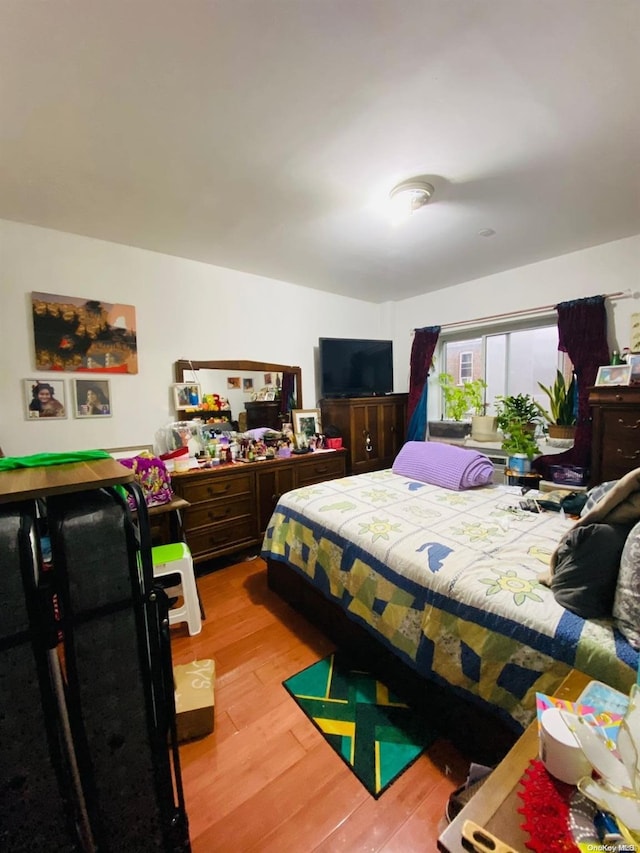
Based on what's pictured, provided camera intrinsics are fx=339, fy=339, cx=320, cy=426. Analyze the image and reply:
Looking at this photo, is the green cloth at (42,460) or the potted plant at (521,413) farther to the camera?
the potted plant at (521,413)

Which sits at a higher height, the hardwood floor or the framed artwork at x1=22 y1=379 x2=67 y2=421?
the framed artwork at x1=22 y1=379 x2=67 y2=421

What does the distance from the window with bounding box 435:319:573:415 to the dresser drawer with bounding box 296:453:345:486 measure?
1.67 meters

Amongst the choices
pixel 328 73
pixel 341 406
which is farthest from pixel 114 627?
pixel 341 406

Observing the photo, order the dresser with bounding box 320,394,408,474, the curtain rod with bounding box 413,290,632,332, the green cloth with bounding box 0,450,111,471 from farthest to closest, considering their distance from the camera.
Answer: the dresser with bounding box 320,394,408,474 → the curtain rod with bounding box 413,290,632,332 → the green cloth with bounding box 0,450,111,471

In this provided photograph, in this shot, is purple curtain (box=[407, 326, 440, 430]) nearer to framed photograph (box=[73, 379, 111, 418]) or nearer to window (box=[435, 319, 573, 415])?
window (box=[435, 319, 573, 415])

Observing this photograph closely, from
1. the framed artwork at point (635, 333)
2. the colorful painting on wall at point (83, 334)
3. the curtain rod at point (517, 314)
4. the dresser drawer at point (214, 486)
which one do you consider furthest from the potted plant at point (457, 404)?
the colorful painting on wall at point (83, 334)

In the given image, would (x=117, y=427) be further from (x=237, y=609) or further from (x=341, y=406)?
(x=341, y=406)

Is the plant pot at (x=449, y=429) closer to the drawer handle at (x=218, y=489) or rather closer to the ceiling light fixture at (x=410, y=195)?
the ceiling light fixture at (x=410, y=195)

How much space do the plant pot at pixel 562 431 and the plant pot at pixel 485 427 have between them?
0.52m

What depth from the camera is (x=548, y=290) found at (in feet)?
9.52

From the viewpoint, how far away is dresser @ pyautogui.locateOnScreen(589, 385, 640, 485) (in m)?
2.13

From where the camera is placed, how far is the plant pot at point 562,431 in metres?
2.77

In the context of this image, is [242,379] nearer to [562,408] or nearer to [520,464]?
[520,464]

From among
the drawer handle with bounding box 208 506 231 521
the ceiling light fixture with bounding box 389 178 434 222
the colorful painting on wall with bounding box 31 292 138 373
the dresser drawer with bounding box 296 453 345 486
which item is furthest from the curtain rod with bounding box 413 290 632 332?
the colorful painting on wall with bounding box 31 292 138 373
